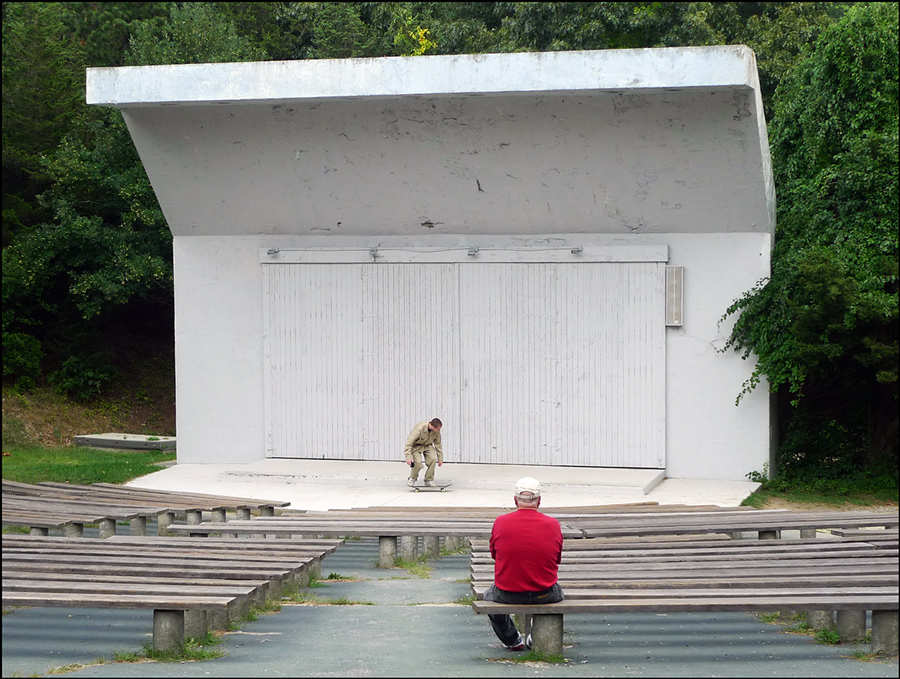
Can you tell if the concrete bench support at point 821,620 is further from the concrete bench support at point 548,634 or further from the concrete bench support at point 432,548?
the concrete bench support at point 432,548

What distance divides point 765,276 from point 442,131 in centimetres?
531

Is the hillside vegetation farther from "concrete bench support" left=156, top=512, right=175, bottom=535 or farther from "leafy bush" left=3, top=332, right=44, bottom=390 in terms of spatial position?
"concrete bench support" left=156, top=512, right=175, bottom=535

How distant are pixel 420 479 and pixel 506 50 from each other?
1402 centimetres

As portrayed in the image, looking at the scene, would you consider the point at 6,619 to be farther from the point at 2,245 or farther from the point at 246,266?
the point at 2,245

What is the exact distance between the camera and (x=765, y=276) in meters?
16.0

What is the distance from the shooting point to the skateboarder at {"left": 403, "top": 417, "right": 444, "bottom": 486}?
15094 mm

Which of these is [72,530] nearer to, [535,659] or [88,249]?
[535,659]

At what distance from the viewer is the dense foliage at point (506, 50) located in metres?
15.2

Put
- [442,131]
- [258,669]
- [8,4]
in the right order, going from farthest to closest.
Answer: [8,4], [442,131], [258,669]

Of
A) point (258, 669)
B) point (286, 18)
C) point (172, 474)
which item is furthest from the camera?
point (286, 18)

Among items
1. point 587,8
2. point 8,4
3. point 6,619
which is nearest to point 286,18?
point 8,4

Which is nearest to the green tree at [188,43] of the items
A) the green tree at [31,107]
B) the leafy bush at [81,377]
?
the green tree at [31,107]

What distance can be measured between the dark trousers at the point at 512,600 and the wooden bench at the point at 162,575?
149 cm

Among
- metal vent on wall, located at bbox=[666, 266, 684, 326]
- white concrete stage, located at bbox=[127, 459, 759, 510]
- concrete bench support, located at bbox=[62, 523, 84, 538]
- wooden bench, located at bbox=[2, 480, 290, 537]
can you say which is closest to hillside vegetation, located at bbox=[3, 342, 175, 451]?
white concrete stage, located at bbox=[127, 459, 759, 510]
